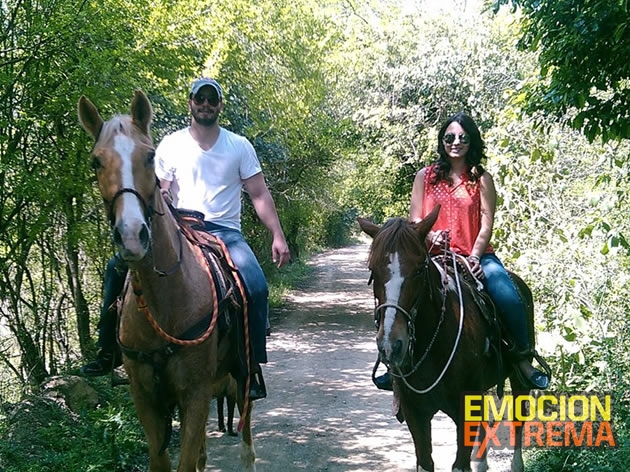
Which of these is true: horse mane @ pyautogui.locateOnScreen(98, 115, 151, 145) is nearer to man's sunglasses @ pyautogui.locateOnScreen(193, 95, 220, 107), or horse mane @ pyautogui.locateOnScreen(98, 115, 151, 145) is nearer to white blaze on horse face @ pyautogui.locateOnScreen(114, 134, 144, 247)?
white blaze on horse face @ pyautogui.locateOnScreen(114, 134, 144, 247)

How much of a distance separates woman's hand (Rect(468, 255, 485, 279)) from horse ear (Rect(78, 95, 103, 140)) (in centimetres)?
283

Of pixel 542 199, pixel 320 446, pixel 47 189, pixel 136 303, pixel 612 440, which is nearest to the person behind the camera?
pixel 136 303

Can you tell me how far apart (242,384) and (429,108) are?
1026cm

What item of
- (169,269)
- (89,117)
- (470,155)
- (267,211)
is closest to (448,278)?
(470,155)

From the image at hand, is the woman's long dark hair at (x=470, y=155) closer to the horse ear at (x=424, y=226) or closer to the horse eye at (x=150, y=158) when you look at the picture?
the horse ear at (x=424, y=226)

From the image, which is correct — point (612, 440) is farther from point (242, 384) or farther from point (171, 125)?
point (171, 125)

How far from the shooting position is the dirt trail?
20.6 ft

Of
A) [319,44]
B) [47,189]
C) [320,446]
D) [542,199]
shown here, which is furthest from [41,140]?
[319,44]

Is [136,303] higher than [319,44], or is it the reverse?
[319,44]

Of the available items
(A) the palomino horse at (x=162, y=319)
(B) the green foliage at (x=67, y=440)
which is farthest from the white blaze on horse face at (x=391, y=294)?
(B) the green foliage at (x=67, y=440)

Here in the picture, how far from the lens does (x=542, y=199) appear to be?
784cm

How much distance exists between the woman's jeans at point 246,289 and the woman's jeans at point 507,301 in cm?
172

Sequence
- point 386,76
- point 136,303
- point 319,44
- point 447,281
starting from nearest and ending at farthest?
point 136,303 → point 447,281 → point 319,44 → point 386,76

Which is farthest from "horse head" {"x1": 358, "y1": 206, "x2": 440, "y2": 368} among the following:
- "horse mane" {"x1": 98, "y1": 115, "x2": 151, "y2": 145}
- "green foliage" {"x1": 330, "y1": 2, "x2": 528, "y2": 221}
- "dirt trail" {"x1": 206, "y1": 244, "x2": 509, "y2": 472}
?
"green foliage" {"x1": 330, "y1": 2, "x2": 528, "y2": 221}
